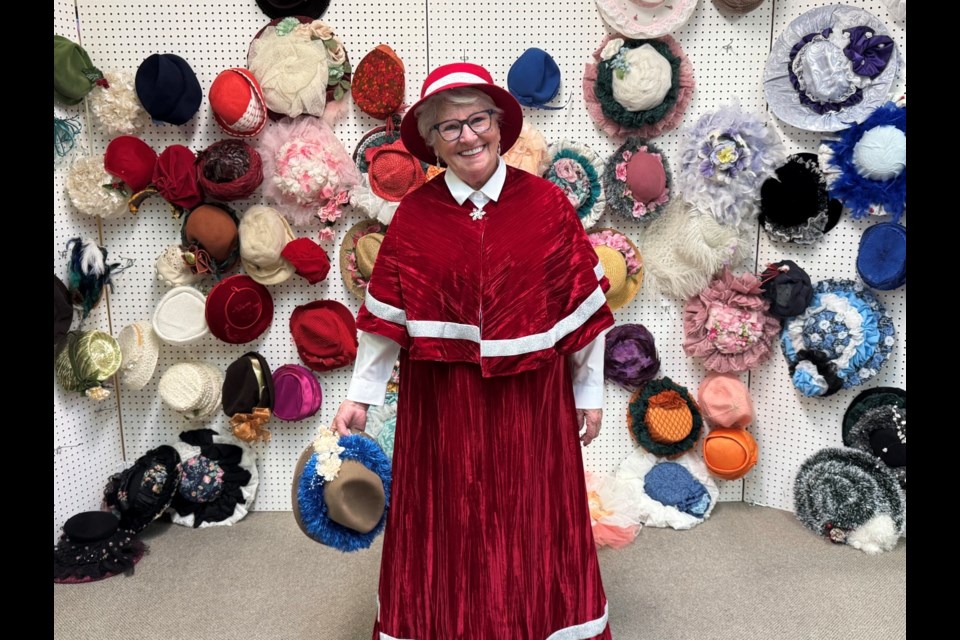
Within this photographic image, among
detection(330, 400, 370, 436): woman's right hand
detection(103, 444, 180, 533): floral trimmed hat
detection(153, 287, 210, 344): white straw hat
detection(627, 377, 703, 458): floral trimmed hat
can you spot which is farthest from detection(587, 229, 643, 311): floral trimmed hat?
detection(103, 444, 180, 533): floral trimmed hat

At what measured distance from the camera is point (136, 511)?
2.77 metres

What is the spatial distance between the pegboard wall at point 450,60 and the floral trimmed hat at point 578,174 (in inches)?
3.0

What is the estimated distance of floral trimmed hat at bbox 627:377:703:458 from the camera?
2883 millimetres

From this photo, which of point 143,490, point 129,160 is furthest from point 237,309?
point 143,490

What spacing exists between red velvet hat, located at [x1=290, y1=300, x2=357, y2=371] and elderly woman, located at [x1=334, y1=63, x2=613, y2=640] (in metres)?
1.03

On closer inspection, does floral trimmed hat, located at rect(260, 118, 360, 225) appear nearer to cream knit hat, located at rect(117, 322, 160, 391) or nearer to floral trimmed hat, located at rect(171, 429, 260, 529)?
cream knit hat, located at rect(117, 322, 160, 391)

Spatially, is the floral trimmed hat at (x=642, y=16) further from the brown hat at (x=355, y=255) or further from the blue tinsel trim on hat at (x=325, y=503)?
the blue tinsel trim on hat at (x=325, y=503)

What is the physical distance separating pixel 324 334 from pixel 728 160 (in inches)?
61.6

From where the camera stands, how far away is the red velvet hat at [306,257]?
274 cm

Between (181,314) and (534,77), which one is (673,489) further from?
(181,314)

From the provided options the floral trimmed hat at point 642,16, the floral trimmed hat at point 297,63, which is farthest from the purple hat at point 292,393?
the floral trimmed hat at point 642,16

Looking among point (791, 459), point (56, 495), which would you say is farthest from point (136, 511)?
point (791, 459)

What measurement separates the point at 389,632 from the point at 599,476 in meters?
1.37

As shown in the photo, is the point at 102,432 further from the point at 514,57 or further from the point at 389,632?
the point at 514,57
